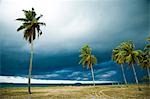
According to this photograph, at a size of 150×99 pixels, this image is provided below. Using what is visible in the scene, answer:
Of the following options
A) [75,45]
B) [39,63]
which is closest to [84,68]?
[75,45]

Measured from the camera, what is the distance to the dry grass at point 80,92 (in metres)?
6.94

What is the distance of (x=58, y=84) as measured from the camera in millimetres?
7164

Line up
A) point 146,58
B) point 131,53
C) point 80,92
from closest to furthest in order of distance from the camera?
point 80,92 → point 146,58 → point 131,53

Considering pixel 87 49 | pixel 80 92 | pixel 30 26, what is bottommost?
pixel 80 92

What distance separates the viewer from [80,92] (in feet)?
23.6

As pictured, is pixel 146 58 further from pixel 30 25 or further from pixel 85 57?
pixel 30 25

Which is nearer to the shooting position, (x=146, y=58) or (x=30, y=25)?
(x=30, y=25)

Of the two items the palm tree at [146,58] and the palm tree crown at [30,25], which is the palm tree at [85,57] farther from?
the palm tree at [146,58]

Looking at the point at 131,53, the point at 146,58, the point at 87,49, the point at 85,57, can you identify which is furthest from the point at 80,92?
the point at 146,58

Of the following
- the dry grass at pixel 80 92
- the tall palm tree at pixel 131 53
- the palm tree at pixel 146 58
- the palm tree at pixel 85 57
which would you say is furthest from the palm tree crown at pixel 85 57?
the palm tree at pixel 146 58

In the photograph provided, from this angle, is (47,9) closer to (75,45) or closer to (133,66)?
(75,45)

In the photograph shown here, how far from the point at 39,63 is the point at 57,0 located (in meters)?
1.43

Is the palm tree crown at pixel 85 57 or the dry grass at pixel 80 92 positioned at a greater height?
the palm tree crown at pixel 85 57

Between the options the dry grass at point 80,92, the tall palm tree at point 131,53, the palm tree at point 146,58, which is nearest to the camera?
the dry grass at point 80,92
